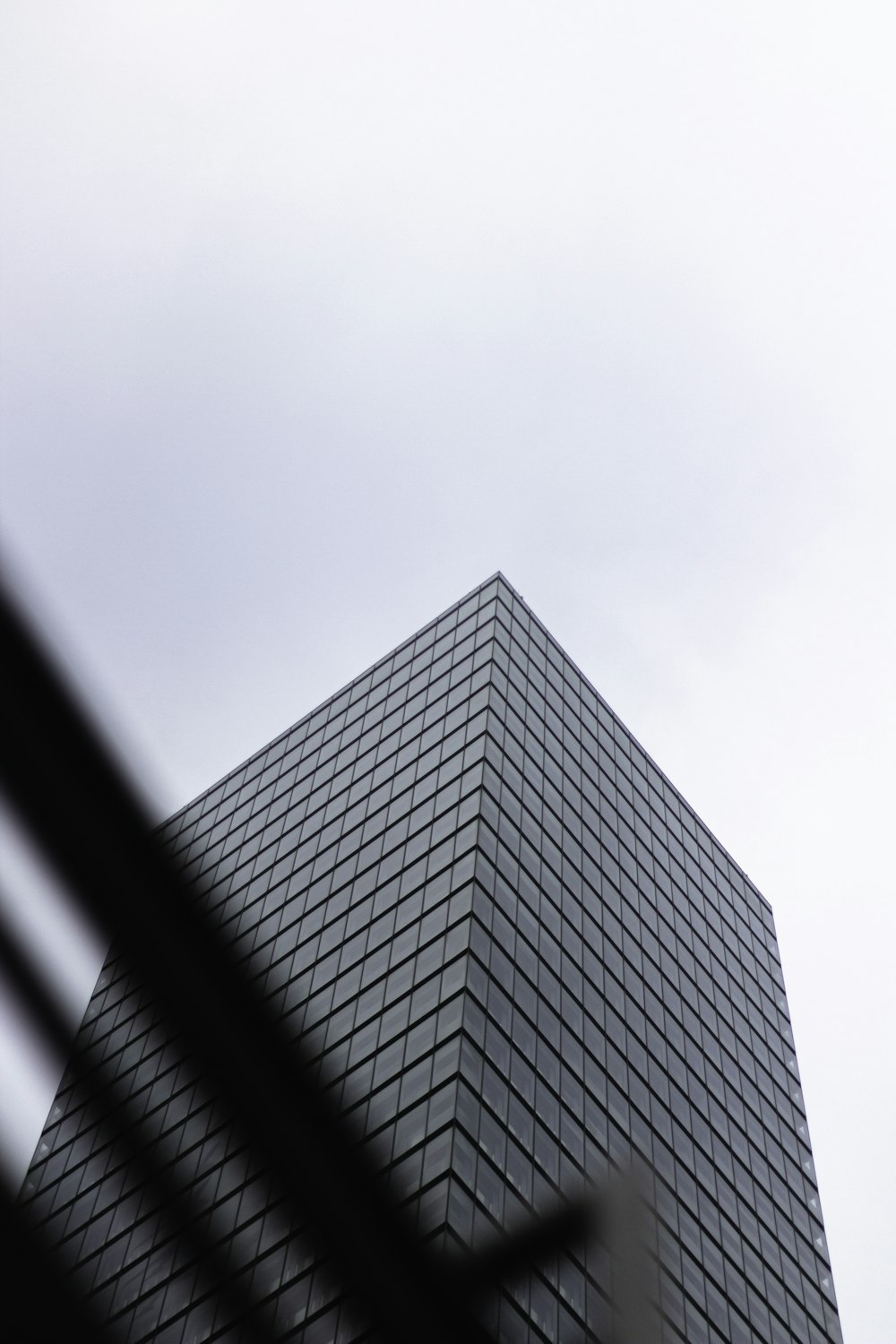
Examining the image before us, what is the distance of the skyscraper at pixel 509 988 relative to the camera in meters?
44.4

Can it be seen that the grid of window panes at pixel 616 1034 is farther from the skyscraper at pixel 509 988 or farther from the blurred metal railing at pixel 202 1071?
the blurred metal railing at pixel 202 1071

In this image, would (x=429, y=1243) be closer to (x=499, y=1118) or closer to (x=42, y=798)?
(x=42, y=798)

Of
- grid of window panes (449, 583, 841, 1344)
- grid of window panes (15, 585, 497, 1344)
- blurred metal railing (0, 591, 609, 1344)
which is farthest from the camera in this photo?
grid of window panes (449, 583, 841, 1344)

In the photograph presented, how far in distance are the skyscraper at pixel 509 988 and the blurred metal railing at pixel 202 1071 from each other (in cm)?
2871

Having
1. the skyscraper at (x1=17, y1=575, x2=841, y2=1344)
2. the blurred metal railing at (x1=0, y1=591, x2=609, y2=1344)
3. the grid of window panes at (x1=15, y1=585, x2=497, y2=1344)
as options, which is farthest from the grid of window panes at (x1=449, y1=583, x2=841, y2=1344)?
the blurred metal railing at (x1=0, y1=591, x2=609, y2=1344)

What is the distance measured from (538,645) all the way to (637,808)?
990 centimetres

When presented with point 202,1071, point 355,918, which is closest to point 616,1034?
point 355,918

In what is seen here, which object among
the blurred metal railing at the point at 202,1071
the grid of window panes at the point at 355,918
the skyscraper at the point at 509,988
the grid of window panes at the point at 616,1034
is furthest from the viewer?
the grid of window panes at the point at 616,1034

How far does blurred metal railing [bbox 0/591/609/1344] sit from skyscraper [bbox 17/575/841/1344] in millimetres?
28706

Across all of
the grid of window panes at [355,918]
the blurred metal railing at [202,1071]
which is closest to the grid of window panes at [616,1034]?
the grid of window panes at [355,918]

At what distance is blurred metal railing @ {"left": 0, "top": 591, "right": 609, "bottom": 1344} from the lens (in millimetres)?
2754

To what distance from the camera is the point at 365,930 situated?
5603 centimetres

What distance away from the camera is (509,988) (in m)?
50.0

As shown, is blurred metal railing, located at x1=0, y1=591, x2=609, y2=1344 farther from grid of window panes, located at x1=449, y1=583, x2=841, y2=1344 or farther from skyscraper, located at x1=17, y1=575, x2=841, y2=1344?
grid of window panes, located at x1=449, y1=583, x2=841, y2=1344
